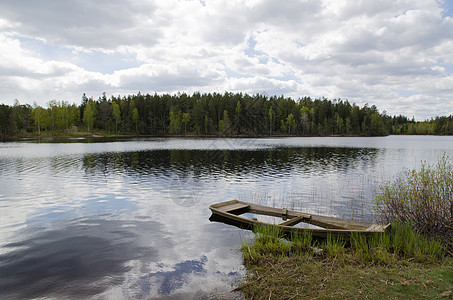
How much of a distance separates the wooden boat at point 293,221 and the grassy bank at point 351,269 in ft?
1.57

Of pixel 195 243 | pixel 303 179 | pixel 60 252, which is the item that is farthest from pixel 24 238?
pixel 303 179

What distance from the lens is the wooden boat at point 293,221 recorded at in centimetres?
1272

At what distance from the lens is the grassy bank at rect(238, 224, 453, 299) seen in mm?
7926

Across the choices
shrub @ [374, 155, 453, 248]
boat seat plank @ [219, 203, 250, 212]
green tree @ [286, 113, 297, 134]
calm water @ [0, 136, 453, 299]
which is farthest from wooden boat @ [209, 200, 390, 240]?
green tree @ [286, 113, 297, 134]

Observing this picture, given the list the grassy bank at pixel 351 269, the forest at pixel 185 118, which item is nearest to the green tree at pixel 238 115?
Result: the forest at pixel 185 118

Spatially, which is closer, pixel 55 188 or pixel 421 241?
pixel 421 241

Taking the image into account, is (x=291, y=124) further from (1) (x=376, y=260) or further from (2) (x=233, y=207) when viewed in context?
(1) (x=376, y=260)

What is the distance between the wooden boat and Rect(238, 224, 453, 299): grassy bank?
477 millimetres

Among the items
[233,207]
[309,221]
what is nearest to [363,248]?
[309,221]

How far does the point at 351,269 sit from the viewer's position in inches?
371

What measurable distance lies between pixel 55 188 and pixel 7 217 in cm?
897

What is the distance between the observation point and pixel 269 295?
8.23 metres

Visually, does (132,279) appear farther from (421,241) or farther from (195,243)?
(421,241)

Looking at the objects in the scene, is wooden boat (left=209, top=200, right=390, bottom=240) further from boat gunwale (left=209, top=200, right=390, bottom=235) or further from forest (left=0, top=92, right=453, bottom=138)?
forest (left=0, top=92, right=453, bottom=138)
